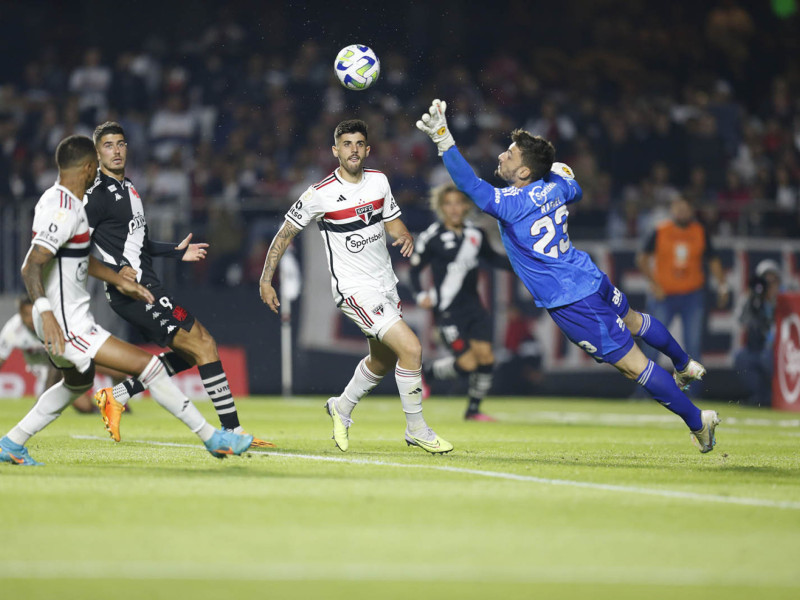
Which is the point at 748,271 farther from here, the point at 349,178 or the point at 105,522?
the point at 105,522

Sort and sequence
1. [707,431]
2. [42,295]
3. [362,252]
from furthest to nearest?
[362,252]
[707,431]
[42,295]

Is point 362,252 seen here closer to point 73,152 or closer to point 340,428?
point 340,428

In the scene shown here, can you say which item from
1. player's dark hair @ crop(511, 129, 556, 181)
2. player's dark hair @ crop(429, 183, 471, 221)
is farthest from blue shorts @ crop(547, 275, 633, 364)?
player's dark hair @ crop(429, 183, 471, 221)

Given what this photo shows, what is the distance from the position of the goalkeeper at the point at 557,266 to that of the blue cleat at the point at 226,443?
237 centimetres

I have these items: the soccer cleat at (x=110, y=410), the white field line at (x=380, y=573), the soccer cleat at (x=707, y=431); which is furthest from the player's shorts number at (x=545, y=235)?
the white field line at (x=380, y=573)

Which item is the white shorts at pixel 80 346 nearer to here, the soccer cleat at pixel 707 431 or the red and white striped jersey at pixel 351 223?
the red and white striped jersey at pixel 351 223

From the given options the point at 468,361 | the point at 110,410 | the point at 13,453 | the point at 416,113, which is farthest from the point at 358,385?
the point at 416,113

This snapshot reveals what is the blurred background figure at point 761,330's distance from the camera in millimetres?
17250

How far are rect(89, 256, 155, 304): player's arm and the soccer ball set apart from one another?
272 centimetres

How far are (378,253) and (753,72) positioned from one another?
53.1 feet

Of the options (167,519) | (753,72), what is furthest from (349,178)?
(753,72)

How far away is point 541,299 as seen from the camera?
30.2 feet

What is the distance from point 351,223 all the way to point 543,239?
153cm

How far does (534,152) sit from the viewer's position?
30.0ft
